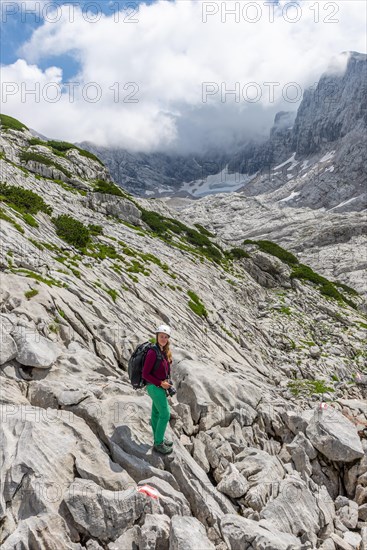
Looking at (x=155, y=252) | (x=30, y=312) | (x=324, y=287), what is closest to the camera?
(x=30, y=312)

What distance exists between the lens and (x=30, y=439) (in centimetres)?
920

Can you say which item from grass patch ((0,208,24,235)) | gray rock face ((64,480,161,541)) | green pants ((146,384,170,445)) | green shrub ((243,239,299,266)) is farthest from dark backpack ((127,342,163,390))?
green shrub ((243,239,299,266))

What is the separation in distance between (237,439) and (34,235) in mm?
19001

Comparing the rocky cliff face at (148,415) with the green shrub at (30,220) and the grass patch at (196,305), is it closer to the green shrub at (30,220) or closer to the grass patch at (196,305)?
the green shrub at (30,220)

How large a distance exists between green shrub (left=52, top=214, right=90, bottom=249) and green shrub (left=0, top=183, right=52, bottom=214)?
1713mm

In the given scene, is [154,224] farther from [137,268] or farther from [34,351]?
[34,351]

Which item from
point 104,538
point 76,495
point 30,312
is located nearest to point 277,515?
point 104,538

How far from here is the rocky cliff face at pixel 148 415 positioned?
8.27 meters

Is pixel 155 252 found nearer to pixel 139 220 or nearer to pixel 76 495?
pixel 139 220

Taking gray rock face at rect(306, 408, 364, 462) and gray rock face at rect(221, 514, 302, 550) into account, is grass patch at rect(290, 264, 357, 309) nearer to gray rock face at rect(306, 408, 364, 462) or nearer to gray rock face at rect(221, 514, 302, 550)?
gray rock face at rect(306, 408, 364, 462)

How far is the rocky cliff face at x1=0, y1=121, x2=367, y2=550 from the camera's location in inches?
326

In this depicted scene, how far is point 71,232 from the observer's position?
2975cm

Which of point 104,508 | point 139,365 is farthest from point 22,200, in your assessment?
point 104,508

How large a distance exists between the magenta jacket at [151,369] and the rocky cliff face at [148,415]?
72.5 inches
